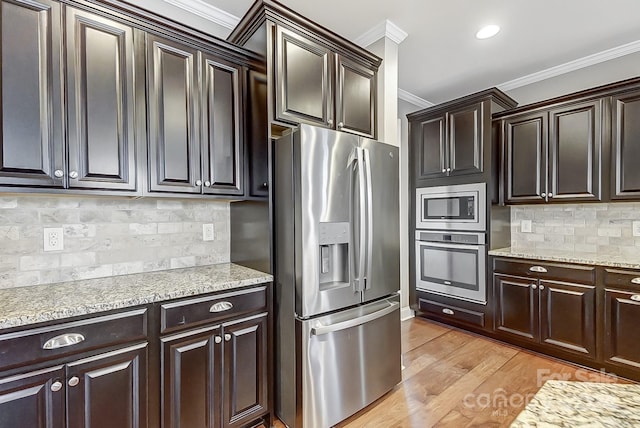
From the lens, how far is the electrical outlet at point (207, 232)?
86.6 inches

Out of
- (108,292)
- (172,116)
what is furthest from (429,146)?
(108,292)

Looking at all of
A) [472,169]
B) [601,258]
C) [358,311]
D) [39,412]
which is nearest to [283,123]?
[358,311]

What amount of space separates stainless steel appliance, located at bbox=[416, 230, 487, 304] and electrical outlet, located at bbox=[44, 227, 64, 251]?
3.26m

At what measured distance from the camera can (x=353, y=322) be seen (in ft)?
6.12

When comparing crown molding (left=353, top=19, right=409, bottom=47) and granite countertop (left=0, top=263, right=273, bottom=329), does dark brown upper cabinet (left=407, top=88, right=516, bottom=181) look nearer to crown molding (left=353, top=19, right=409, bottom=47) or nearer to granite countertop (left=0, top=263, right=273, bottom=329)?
crown molding (left=353, top=19, right=409, bottom=47)

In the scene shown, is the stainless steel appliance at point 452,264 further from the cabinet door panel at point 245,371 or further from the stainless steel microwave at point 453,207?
the cabinet door panel at point 245,371

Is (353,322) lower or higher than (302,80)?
lower

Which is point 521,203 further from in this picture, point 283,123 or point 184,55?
point 184,55

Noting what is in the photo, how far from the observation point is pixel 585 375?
2.40 meters

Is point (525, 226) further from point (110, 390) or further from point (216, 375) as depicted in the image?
point (110, 390)

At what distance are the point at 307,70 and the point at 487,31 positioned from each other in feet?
5.52

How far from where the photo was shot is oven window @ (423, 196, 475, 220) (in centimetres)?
318

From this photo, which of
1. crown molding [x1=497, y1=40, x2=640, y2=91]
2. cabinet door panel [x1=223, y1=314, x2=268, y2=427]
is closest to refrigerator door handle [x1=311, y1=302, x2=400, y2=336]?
cabinet door panel [x1=223, y1=314, x2=268, y2=427]

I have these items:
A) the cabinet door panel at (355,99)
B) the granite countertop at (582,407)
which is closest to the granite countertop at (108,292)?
the cabinet door panel at (355,99)
